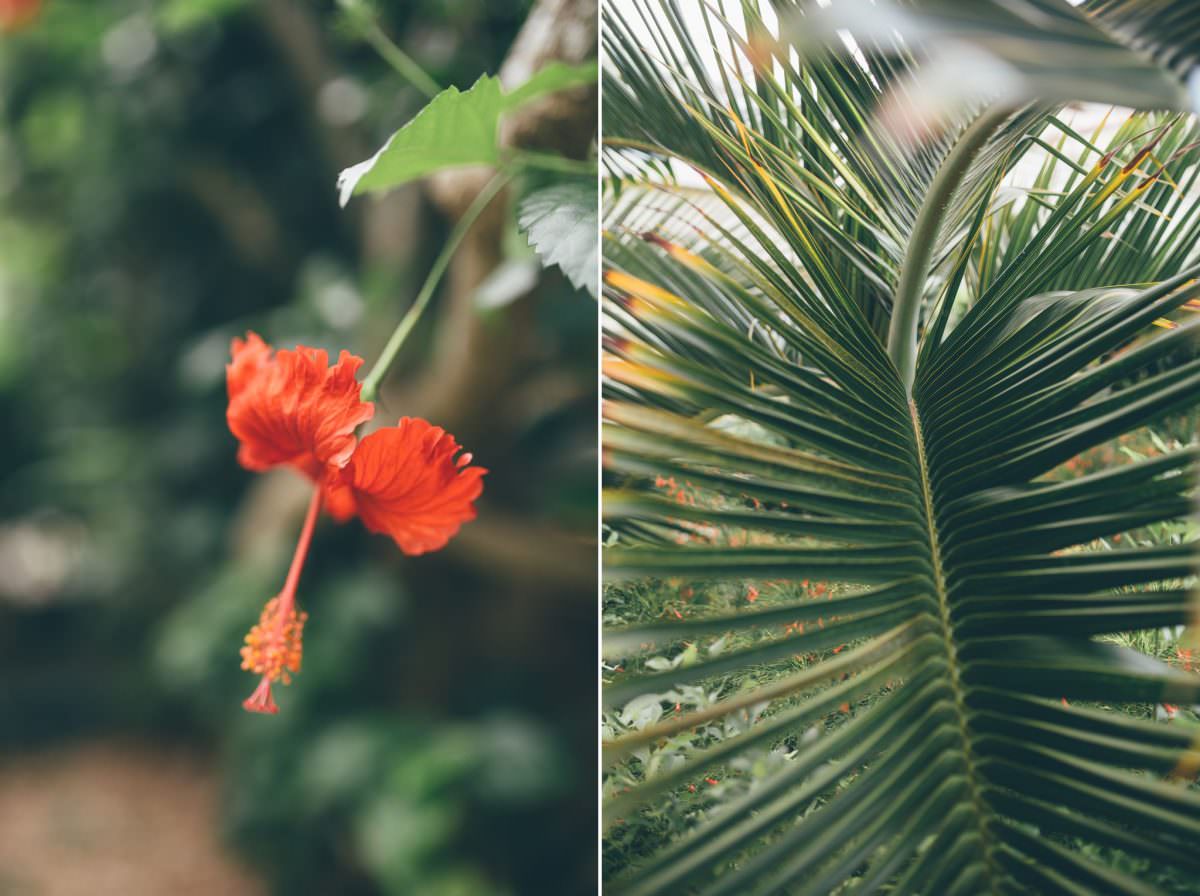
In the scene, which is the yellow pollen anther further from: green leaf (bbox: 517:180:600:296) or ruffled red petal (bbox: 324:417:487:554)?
green leaf (bbox: 517:180:600:296)

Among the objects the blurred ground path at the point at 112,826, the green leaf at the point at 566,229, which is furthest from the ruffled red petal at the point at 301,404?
the blurred ground path at the point at 112,826

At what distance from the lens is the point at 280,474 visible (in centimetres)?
151

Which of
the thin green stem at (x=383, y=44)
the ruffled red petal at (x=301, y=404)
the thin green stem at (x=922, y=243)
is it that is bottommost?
the ruffled red petal at (x=301, y=404)

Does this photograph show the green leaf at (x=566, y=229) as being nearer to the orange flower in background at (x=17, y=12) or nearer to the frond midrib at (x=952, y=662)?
the frond midrib at (x=952, y=662)

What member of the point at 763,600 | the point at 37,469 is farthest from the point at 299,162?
the point at 763,600

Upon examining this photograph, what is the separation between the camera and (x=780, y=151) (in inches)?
16.7

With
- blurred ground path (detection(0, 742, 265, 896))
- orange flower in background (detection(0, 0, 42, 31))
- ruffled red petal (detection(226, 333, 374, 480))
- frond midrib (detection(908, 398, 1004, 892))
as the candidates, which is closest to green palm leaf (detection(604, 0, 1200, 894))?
frond midrib (detection(908, 398, 1004, 892))

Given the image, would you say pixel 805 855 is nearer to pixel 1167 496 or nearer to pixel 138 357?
pixel 1167 496

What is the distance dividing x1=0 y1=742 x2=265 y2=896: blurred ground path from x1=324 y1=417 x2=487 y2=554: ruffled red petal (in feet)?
5.24

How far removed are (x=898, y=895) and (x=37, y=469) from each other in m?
2.36

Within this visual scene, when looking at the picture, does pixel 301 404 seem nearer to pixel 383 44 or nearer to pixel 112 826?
pixel 383 44

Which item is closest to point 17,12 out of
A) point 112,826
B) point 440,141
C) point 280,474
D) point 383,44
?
point 280,474

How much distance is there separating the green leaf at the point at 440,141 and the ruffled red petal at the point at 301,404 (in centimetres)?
8

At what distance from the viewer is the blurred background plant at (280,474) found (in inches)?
40.8
